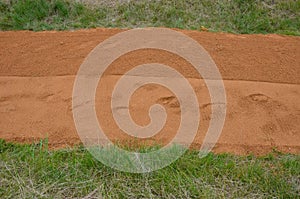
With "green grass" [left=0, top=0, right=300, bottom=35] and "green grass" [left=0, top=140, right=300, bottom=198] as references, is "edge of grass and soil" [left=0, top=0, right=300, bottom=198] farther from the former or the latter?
"green grass" [left=0, top=0, right=300, bottom=35]

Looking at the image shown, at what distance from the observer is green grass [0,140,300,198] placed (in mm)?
2730

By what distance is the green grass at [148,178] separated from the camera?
8.96ft

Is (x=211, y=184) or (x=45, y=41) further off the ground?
(x=45, y=41)

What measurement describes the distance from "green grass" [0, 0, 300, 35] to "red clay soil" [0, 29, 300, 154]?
0.21 meters

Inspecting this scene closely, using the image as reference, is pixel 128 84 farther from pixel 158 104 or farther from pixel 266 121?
pixel 266 121

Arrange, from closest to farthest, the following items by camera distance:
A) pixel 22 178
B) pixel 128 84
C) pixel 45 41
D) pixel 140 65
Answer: pixel 22 178
pixel 128 84
pixel 140 65
pixel 45 41

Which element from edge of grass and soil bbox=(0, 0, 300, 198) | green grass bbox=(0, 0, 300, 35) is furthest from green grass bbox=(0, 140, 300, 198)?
green grass bbox=(0, 0, 300, 35)

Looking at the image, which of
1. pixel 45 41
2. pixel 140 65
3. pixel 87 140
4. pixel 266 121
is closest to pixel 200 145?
pixel 266 121

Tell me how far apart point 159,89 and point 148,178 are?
1.13 meters

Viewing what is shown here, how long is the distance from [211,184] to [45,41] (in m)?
2.65

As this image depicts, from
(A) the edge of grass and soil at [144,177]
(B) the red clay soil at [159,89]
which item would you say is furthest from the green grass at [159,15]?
(A) the edge of grass and soil at [144,177]

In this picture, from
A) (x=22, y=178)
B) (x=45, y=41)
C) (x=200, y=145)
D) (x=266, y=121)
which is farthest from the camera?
(x=45, y=41)

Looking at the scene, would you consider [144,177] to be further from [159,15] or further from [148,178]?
[159,15]

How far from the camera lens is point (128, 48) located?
4.27m
